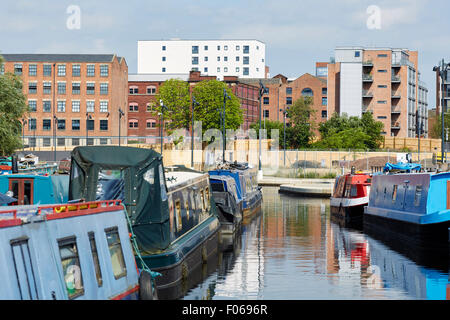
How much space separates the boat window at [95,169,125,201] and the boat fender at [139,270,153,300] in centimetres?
326

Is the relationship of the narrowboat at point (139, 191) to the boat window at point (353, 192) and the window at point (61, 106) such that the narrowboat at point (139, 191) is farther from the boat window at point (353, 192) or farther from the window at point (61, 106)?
the window at point (61, 106)

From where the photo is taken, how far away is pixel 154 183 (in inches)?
607

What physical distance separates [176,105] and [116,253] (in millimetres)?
89482

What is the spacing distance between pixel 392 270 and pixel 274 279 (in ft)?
13.2

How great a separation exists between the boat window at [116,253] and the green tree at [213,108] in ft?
278

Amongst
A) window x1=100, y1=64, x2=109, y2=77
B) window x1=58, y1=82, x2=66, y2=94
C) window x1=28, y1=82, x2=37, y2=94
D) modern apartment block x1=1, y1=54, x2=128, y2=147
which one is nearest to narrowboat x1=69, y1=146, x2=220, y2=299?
modern apartment block x1=1, y1=54, x2=128, y2=147

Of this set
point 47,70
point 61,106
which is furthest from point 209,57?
point 47,70

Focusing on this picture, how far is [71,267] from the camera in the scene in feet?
32.5

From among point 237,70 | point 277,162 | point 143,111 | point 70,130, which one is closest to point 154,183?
point 277,162

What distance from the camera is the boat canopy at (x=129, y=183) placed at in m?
15.2

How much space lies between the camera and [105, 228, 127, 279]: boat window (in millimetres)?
11602

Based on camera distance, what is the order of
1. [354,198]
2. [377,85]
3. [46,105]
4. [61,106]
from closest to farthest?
[354,198] < [46,105] < [61,106] < [377,85]

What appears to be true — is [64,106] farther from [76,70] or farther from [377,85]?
[377,85]
